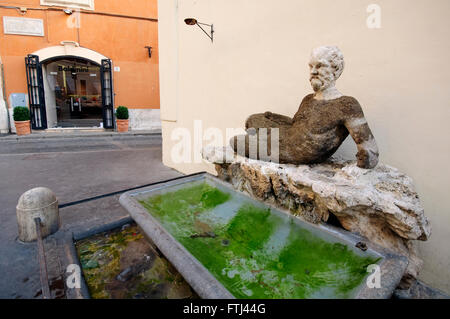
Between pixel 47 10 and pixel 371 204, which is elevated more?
pixel 47 10

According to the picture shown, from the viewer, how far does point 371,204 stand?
144 centimetres

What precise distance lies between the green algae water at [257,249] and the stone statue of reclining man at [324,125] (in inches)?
22.1

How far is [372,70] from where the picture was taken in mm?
2074

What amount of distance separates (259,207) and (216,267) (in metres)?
0.64

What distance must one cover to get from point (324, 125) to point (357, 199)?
61cm

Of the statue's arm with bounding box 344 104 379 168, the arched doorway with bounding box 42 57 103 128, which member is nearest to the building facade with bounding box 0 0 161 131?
the arched doorway with bounding box 42 57 103 128

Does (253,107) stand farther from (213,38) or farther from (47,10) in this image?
(47,10)

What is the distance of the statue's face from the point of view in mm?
1757

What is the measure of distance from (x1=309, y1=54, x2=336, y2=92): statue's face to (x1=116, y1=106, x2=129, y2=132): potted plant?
8.67m

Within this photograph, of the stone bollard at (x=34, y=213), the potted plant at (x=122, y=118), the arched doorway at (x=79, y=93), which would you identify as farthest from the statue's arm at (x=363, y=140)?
the arched doorway at (x=79, y=93)

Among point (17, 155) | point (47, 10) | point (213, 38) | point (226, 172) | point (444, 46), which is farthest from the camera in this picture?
point (47, 10)

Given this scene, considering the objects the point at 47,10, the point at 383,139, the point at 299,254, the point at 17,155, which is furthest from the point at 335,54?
the point at 47,10

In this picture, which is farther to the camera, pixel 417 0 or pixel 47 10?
pixel 47 10

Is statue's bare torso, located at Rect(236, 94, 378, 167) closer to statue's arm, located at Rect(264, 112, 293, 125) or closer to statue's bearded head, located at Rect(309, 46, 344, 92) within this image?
statue's arm, located at Rect(264, 112, 293, 125)
